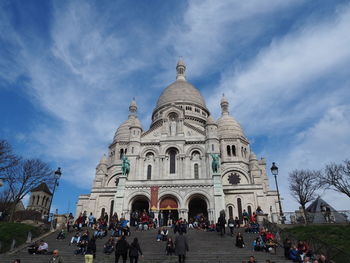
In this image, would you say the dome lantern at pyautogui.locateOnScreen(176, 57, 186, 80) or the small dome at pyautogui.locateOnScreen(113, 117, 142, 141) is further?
the dome lantern at pyautogui.locateOnScreen(176, 57, 186, 80)

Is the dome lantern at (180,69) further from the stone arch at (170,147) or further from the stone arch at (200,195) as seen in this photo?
the stone arch at (200,195)

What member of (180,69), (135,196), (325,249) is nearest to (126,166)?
(135,196)

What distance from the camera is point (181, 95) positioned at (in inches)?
2087

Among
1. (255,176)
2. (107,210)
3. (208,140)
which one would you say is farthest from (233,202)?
(107,210)

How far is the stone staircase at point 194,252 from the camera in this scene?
49.5 feet

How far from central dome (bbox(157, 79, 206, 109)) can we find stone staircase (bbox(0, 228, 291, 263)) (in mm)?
33262

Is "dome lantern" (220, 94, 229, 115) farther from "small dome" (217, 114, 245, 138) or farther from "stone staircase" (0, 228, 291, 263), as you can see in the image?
"stone staircase" (0, 228, 291, 263)

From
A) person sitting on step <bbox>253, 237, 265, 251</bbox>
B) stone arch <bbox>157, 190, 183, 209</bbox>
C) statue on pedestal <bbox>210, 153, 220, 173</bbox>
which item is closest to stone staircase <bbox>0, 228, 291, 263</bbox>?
person sitting on step <bbox>253, 237, 265, 251</bbox>

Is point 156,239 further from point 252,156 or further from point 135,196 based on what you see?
point 252,156

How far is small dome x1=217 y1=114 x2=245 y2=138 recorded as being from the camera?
1800 inches

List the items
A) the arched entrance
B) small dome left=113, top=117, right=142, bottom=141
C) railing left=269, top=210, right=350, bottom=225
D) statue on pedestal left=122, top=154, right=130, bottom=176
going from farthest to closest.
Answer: small dome left=113, top=117, right=142, bottom=141 < statue on pedestal left=122, top=154, right=130, bottom=176 < the arched entrance < railing left=269, top=210, right=350, bottom=225

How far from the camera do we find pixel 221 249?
17.4m

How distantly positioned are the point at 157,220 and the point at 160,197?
9.18 ft

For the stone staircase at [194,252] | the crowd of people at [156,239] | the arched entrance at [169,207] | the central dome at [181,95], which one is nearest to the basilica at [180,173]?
the arched entrance at [169,207]
